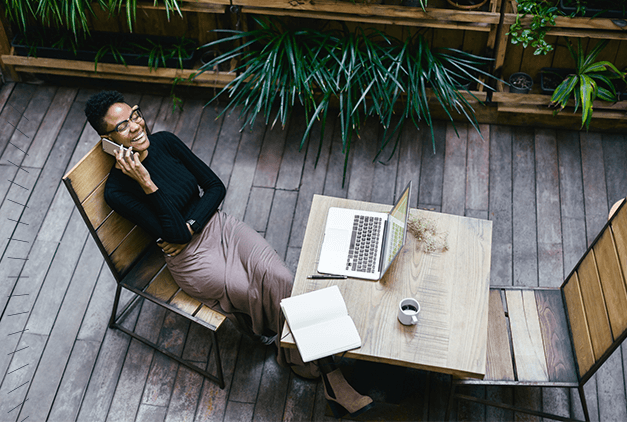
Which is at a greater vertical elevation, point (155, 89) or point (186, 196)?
point (186, 196)

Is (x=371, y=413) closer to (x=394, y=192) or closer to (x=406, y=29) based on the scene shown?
(x=394, y=192)

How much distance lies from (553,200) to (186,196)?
2005mm

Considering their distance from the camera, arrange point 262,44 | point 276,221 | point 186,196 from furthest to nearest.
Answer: point 262,44 → point 276,221 → point 186,196

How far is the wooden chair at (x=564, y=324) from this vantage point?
6.12ft

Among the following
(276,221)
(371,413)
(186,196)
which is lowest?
(371,413)

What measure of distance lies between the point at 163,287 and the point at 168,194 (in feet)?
1.31

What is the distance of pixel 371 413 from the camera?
2.41m

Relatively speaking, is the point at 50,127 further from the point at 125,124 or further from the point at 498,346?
the point at 498,346

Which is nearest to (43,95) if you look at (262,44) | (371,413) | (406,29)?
(262,44)

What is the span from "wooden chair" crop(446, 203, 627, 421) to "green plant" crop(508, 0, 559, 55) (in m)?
1.35

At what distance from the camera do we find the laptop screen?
1938 millimetres

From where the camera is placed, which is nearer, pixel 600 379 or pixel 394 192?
pixel 600 379

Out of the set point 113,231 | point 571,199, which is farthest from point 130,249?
point 571,199

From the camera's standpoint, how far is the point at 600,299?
6.36 feet
